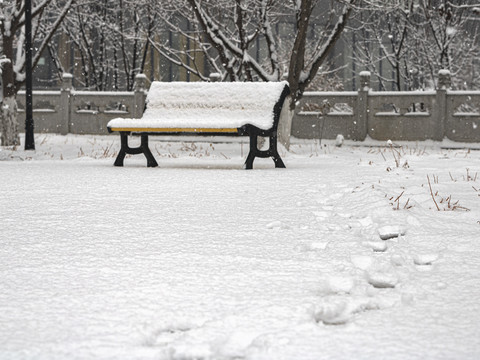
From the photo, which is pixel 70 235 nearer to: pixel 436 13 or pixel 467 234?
pixel 467 234

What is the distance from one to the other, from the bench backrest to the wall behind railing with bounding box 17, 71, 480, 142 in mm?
9732

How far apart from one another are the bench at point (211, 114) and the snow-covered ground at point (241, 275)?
287cm

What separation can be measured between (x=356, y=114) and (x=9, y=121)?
33.1 ft

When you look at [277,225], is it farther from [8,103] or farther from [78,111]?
[78,111]

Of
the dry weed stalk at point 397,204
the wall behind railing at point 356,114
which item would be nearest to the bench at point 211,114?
the dry weed stalk at point 397,204

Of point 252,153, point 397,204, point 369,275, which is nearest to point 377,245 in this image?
point 369,275

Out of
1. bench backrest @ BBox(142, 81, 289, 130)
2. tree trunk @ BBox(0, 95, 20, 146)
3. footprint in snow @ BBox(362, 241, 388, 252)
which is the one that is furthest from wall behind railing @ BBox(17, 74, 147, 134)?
footprint in snow @ BBox(362, 241, 388, 252)

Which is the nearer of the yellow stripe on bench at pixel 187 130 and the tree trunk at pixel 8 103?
the yellow stripe on bench at pixel 187 130

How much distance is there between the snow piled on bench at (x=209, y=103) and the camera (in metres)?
8.98

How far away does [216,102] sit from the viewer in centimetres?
947

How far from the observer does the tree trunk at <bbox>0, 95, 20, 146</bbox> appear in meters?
13.8

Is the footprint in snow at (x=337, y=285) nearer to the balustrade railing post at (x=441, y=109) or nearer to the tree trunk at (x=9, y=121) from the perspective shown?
the tree trunk at (x=9, y=121)

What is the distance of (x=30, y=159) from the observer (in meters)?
11.2

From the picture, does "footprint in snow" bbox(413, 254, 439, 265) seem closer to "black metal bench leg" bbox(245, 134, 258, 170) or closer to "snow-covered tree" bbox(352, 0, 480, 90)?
"black metal bench leg" bbox(245, 134, 258, 170)
